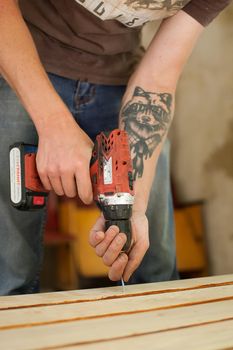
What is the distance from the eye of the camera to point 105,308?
80 centimetres

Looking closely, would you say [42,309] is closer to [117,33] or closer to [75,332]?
[75,332]

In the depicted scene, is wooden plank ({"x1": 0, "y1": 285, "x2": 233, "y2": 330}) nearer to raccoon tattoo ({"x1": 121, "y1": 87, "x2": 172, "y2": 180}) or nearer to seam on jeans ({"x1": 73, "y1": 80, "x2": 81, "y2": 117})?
raccoon tattoo ({"x1": 121, "y1": 87, "x2": 172, "y2": 180})

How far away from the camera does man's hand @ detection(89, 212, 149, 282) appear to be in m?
0.89

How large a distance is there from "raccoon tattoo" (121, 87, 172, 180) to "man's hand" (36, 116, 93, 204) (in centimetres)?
24

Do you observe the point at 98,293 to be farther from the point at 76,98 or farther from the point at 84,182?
the point at 76,98

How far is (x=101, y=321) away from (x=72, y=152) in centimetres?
34

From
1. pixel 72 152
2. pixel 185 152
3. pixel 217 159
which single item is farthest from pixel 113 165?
pixel 185 152

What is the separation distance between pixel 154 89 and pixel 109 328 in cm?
67

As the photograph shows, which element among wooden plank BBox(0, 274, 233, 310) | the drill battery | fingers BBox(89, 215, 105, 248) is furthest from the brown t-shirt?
wooden plank BBox(0, 274, 233, 310)

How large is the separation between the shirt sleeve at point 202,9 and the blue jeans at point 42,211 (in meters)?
0.30

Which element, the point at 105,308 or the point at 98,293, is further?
the point at 98,293

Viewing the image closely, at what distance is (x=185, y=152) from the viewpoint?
8.64 ft

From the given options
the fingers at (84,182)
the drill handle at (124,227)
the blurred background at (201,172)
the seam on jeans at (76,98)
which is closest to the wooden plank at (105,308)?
the drill handle at (124,227)

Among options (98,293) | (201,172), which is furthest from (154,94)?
(201,172)
